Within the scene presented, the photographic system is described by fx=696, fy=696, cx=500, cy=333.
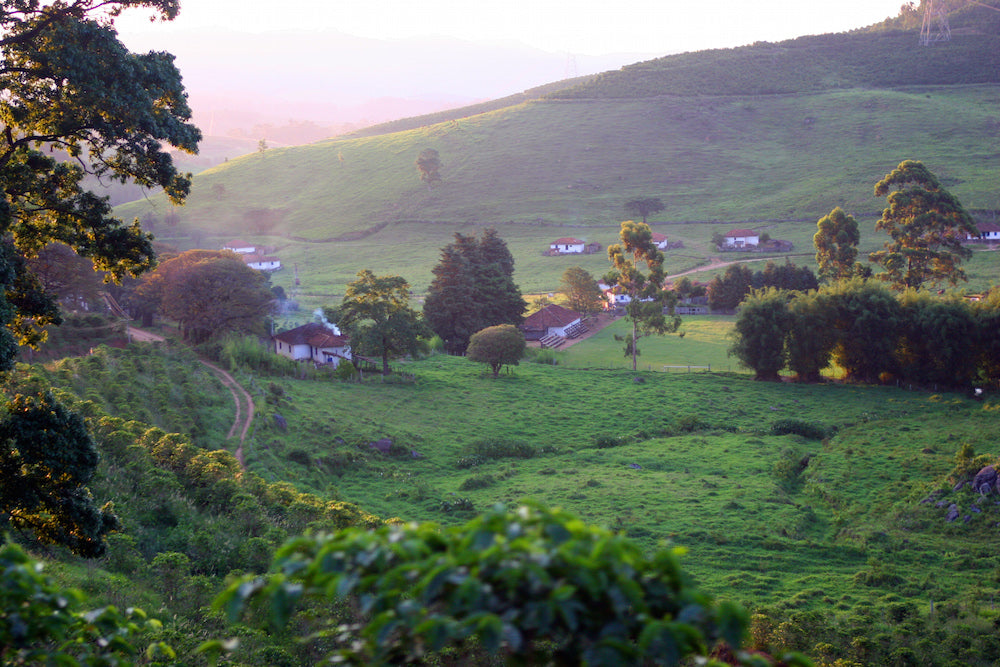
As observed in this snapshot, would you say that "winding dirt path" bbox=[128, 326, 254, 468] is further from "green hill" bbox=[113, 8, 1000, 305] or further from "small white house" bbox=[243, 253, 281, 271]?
"small white house" bbox=[243, 253, 281, 271]

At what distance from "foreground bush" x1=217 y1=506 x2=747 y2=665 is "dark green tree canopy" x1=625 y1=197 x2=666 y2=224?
99.3 meters

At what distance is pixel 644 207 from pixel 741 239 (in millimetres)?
18307

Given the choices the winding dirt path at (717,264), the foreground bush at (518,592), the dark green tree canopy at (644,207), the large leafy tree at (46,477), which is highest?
the dark green tree canopy at (644,207)

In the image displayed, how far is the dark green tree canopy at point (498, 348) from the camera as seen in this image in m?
39.0

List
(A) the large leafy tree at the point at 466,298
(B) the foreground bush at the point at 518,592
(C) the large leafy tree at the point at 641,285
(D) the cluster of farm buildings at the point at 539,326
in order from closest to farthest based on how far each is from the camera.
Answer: (B) the foreground bush at the point at 518,592 < (D) the cluster of farm buildings at the point at 539,326 < (C) the large leafy tree at the point at 641,285 < (A) the large leafy tree at the point at 466,298

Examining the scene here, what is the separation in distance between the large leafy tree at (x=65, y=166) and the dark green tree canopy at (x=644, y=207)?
93747mm

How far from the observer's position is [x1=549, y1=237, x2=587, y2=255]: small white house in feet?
292

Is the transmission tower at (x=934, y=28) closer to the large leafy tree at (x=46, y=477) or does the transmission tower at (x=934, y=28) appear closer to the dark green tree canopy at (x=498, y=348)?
the dark green tree canopy at (x=498, y=348)

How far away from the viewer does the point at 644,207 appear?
99.8m

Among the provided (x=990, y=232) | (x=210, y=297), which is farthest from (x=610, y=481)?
(x=990, y=232)

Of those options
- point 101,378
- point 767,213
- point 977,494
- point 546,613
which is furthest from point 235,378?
point 767,213

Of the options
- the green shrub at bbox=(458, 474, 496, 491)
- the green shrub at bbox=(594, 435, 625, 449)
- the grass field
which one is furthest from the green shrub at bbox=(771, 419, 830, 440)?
the green shrub at bbox=(458, 474, 496, 491)

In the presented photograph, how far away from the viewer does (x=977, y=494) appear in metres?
19.6

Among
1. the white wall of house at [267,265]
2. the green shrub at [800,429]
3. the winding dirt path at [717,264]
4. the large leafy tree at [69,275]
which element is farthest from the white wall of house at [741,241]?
the large leafy tree at [69,275]
